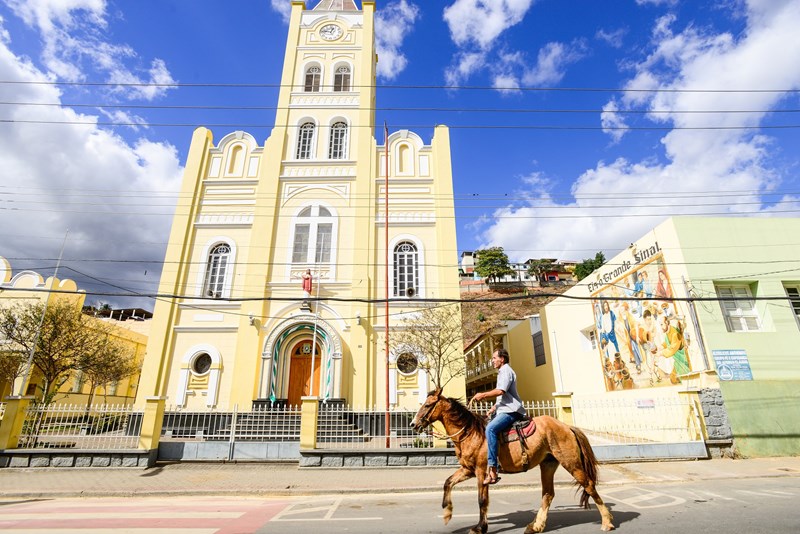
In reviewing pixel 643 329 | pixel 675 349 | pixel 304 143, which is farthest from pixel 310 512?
pixel 304 143

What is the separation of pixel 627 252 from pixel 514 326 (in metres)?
12.8

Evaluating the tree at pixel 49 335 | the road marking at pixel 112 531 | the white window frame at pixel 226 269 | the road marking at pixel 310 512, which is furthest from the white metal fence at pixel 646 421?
the tree at pixel 49 335

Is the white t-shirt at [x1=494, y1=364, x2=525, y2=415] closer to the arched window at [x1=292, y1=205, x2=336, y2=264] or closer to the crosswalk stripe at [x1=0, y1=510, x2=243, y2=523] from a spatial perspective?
the crosswalk stripe at [x1=0, y1=510, x2=243, y2=523]

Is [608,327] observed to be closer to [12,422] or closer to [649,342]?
[649,342]

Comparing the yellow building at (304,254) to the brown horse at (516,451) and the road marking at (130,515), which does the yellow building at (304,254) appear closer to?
the road marking at (130,515)

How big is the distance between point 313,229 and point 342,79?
9.29m

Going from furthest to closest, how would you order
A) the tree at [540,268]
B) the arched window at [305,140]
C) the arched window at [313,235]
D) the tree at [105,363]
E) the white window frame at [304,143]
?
the tree at [540,268]
the arched window at [305,140]
the white window frame at [304,143]
the tree at [105,363]
the arched window at [313,235]

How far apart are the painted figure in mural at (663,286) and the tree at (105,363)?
23.0m

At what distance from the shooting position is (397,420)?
13.9 meters

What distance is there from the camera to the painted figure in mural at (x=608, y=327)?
1491 cm

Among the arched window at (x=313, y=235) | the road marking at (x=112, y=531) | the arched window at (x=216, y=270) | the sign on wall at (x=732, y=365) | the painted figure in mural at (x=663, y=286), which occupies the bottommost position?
the road marking at (x=112, y=531)

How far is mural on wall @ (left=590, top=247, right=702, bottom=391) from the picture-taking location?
11.7 meters

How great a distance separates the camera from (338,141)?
19719 mm

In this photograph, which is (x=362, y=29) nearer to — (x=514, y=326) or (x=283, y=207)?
(x=283, y=207)
